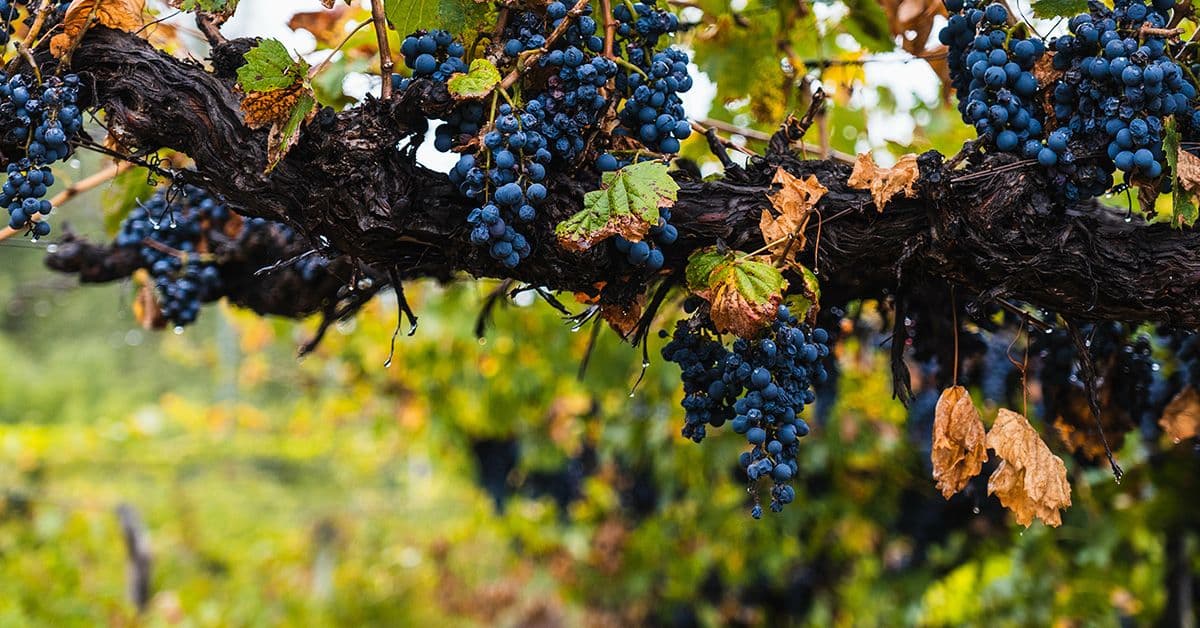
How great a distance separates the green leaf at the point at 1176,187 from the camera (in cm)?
121

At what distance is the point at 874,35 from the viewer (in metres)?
2.06

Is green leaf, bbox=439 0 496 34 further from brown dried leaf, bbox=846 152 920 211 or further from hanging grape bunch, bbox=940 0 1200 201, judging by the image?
hanging grape bunch, bbox=940 0 1200 201

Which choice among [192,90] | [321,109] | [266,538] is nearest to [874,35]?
[321,109]

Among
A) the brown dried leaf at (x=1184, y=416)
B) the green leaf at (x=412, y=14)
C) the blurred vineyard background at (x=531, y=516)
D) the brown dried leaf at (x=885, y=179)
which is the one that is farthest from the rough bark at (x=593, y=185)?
the blurred vineyard background at (x=531, y=516)

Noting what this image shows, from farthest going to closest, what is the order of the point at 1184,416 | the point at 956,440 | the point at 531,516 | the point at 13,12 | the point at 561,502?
the point at 531,516
the point at 561,502
the point at 1184,416
the point at 956,440
the point at 13,12

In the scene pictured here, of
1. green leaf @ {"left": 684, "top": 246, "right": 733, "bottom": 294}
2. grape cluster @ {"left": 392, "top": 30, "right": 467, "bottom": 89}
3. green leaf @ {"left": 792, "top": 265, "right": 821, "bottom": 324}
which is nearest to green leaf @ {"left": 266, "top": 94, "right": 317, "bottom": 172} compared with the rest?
grape cluster @ {"left": 392, "top": 30, "right": 467, "bottom": 89}

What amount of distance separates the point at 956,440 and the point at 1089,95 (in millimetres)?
477

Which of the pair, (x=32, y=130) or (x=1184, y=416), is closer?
(x=32, y=130)

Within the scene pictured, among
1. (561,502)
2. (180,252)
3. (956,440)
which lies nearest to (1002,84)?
(956,440)

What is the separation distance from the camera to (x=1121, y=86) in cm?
121

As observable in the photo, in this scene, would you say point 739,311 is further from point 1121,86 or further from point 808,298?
point 1121,86

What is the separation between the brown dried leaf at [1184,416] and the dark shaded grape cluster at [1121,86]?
31.7 inches

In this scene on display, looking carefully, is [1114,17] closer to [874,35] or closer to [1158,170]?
[1158,170]

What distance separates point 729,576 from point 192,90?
4.44 metres
